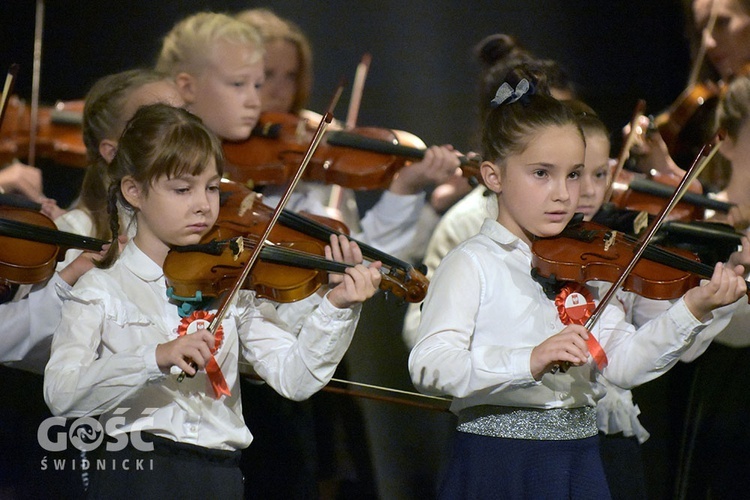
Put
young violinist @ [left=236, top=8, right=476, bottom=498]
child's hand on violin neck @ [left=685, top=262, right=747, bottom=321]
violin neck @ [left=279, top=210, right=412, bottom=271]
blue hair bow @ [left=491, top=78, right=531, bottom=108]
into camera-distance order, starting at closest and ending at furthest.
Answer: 1. child's hand on violin neck @ [left=685, top=262, right=747, bottom=321]
2. blue hair bow @ [left=491, top=78, right=531, bottom=108]
3. violin neck @ [left=279, top=210, right=412, bottom=271]
4. young violinist @ [left=236, top=8, right=476, bottom=498]

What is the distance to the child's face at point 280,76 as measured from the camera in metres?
2.87

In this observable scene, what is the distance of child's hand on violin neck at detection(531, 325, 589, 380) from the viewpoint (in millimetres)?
1552

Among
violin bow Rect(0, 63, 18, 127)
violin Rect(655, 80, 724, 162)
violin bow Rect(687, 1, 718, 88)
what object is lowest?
violin bow Rect(0, 63, 18, 127)

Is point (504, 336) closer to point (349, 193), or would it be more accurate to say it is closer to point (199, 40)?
point (349, 193)

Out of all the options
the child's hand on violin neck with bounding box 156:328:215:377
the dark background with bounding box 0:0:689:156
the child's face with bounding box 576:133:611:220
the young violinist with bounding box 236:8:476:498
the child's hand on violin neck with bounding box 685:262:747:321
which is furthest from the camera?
the dark background with bounding box 0:0:689:156

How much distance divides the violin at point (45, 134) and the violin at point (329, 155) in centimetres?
58

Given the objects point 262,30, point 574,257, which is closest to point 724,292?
point 574,257

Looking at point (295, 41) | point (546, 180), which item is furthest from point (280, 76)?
point (546, 180)

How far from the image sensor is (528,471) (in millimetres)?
1758

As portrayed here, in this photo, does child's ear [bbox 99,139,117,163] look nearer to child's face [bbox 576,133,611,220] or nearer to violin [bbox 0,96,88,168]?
violin [bbox 0,96,88,168]

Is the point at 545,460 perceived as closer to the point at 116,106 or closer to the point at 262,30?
the point at 116,106

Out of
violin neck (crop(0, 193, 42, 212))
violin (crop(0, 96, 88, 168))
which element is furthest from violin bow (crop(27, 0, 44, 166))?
violin neck (crop(0, 193, 42, 212))

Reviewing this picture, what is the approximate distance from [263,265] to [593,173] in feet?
2.41

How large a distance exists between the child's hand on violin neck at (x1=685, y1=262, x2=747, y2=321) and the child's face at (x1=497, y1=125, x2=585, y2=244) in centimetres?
26
